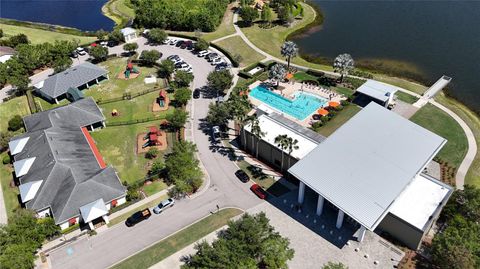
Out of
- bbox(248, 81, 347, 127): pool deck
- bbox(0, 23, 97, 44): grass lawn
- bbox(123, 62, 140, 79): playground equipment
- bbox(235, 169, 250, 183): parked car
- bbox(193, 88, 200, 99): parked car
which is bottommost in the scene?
bbox(235, 169, 250, 183): parked car

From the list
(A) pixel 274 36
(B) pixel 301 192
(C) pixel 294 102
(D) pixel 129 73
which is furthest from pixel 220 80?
(A) pixel 274 36

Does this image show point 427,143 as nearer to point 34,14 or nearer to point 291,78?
point 291,78

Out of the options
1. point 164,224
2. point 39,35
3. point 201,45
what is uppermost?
point 201,45

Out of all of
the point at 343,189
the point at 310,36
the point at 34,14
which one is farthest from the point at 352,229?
the point at 34,14

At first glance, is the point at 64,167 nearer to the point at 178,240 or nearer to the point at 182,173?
the point at 182,173

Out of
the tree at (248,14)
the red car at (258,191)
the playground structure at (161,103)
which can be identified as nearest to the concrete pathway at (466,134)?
the tree at (248,14)

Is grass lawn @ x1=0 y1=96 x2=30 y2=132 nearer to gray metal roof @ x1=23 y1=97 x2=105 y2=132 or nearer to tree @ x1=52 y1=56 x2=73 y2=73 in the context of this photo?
gray metal roof @ x1=23 y1=97 x2=105 y2=132

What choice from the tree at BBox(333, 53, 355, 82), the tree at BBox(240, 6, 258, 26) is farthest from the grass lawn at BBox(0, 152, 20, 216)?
the tree at BBox(240, 6, 258, 26)
